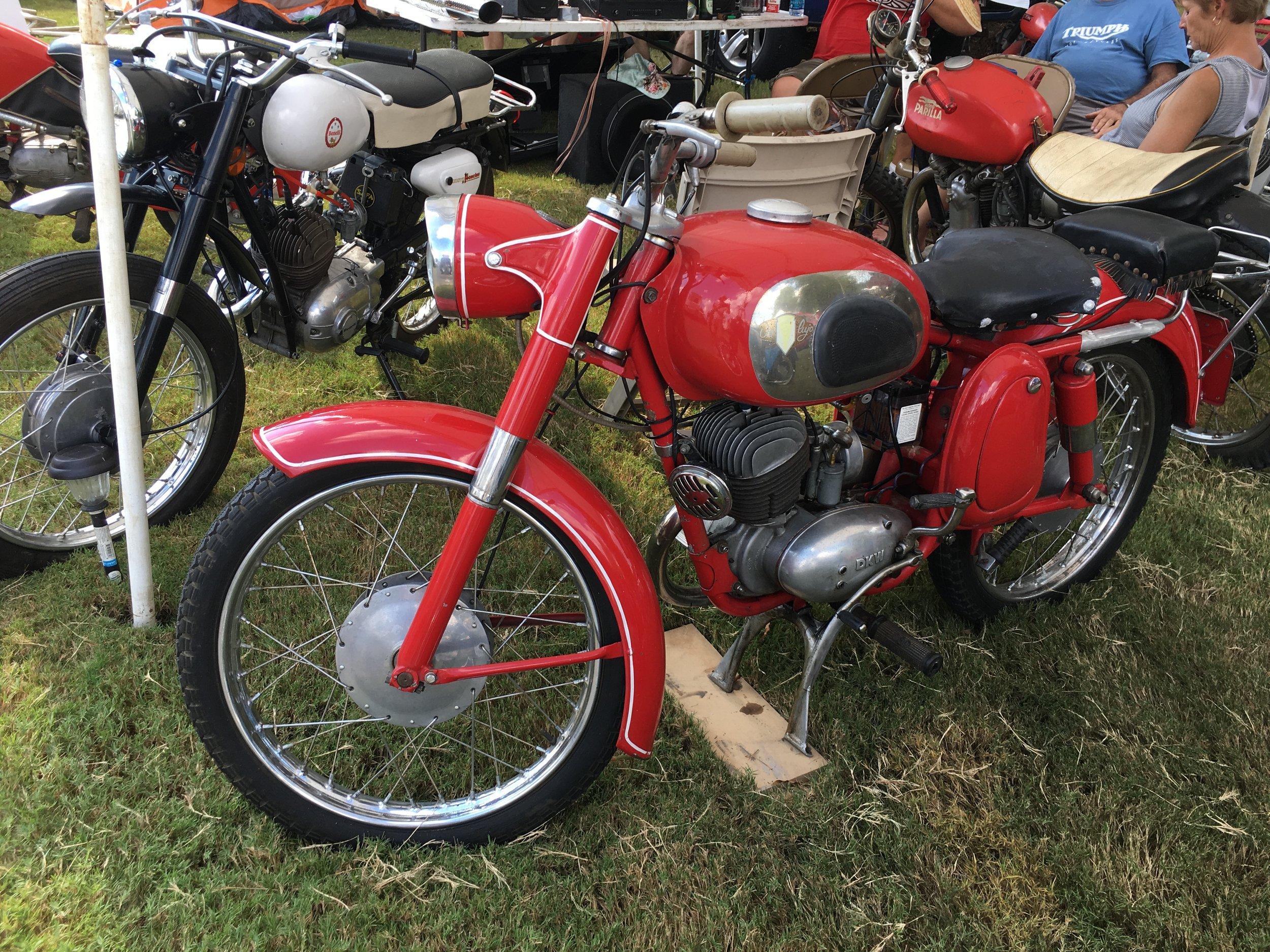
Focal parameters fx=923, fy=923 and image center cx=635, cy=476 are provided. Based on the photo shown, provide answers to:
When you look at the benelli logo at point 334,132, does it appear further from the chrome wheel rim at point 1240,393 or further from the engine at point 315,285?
the chrome wheel rim at point 1240,393

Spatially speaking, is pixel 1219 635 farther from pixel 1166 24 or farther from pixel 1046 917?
pixel 1166 24

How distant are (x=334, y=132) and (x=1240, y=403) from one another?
3.41 meters

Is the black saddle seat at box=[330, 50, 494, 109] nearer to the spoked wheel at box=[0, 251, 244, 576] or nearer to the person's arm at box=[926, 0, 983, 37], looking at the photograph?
→ the spoked wheel at box=[0, 251, 244, 576]

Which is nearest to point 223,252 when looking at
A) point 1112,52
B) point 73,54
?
point 73,54

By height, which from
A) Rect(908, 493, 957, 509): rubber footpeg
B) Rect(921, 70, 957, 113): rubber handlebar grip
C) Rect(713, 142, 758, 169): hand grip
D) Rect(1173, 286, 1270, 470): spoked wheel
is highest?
Rect(713, 142, 758, 169): hand grip

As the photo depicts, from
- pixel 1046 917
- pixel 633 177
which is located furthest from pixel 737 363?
pixel 1046 917

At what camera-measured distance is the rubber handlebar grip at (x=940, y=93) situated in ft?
11.5

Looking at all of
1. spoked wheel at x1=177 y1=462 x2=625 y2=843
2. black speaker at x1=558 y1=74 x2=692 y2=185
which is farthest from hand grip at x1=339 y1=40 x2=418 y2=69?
black speaker at x1=558 y1=74 x2=692 y2=185

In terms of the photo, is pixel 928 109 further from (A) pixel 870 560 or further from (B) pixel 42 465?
(B) pixel 42 465

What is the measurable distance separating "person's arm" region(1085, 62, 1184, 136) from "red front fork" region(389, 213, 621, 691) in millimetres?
3516

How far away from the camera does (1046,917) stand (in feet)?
5.92

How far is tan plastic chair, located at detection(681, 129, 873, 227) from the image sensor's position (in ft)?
10.8

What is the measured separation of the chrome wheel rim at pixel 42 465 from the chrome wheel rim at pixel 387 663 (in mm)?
403

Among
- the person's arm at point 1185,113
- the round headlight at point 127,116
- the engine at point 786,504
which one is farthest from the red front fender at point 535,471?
the person's arm at point 1185,113
